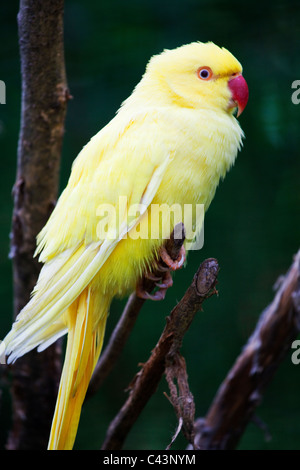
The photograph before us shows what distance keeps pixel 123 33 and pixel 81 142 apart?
465 mm

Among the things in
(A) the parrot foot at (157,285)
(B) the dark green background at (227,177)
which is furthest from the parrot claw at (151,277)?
(B) the dark green background at (227,177)

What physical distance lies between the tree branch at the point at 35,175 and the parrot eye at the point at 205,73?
1.28 feet

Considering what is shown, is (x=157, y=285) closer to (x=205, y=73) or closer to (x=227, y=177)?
(x=205, y=73)

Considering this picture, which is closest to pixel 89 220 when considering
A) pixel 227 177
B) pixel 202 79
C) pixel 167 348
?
pixel 167 348

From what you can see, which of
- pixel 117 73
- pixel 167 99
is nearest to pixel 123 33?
pixel 117 73

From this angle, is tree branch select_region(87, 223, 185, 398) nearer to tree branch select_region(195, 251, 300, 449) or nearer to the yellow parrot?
the yellow parrot

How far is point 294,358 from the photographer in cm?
207

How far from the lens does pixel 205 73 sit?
145 centimetres

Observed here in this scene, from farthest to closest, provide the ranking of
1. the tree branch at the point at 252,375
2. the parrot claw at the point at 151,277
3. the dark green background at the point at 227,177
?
the dark green background at the point at 227,177 < the tree branch at the point at 252,375 < the parrot claw at the point at 151,277

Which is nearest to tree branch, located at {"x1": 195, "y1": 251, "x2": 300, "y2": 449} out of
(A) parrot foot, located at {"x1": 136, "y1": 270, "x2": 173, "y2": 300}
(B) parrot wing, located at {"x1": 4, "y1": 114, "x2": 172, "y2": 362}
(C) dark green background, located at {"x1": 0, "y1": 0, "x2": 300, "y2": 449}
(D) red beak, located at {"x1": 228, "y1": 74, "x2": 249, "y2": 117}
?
(C) dark green background, located at {"x1": 0, "y1": 0, "x2": 300, "y2": 449}

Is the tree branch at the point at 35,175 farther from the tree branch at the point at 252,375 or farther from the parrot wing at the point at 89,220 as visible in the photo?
the tree branch at the point at 252,375

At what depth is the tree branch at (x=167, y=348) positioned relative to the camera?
3.75ft

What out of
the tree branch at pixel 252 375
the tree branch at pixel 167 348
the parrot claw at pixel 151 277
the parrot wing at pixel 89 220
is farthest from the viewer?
the tree branch at pixel 252 375

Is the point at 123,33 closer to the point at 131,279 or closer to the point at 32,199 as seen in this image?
the point at 32,199
